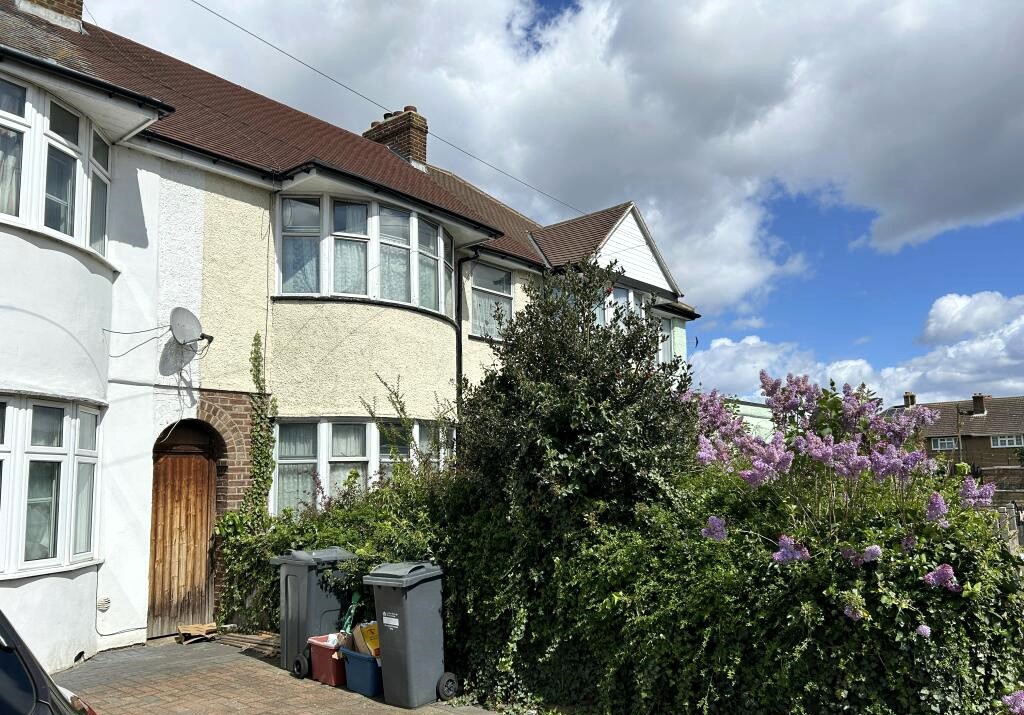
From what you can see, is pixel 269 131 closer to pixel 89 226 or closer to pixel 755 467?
pixel 89 226

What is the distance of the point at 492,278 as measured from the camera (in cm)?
1535

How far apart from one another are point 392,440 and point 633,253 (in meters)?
10.6

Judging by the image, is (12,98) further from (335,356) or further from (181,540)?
(181,540)

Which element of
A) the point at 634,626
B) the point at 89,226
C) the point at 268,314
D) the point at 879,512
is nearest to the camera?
the point at 879,512

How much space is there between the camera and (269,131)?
13.5 meters

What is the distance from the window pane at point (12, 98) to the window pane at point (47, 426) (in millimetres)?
3133

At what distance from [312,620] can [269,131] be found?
889cm

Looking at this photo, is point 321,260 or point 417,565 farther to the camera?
point 321,260

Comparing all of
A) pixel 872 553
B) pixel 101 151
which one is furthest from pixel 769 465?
pixel 101 151

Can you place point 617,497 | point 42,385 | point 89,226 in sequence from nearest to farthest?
point 617,497, point 42,385, point 89,226

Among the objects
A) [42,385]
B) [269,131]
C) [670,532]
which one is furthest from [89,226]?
[670,532]

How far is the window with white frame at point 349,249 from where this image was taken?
1166cm

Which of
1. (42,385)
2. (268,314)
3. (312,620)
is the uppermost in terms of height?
(268,314)

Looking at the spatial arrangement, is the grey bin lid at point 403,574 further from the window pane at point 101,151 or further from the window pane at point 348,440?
the window pane at point 101,151
